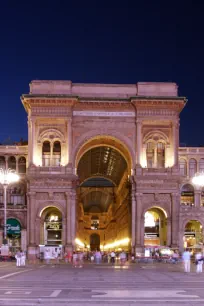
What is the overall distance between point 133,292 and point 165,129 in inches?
2425

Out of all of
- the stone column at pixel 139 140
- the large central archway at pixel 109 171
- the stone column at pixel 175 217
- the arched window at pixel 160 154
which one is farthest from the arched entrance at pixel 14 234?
the stone column at pixel 175 217

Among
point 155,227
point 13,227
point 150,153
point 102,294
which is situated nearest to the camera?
point 102,294

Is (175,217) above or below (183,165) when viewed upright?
below

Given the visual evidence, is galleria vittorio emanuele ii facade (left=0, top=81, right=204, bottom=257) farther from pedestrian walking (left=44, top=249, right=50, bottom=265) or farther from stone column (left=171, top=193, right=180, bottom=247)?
pedestrian walking (left=44, top=249, right=50, bottom=265)

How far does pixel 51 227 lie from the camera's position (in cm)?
9362

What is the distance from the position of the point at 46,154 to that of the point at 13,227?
13496 mm

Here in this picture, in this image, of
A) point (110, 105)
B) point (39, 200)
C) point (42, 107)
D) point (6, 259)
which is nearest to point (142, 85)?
point (110, 105)

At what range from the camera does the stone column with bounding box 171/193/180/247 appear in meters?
89.4

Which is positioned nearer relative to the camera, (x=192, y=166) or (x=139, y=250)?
(x=139, y=250)

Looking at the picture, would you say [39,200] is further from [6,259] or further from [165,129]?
[165,129]

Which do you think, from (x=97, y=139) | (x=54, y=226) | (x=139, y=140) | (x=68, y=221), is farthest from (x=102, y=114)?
(x=54, y=226)

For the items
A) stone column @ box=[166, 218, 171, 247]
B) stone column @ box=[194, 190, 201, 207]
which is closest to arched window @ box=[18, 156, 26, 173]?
stone column @ box=[166, 218, 171, 247]

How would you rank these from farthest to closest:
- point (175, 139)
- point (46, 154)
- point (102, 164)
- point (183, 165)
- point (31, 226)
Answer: point (102, 164), point (183, 165), point (46, 154), point (175, 139), point (31, 226)

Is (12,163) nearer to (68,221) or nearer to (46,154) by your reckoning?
(46,154)
